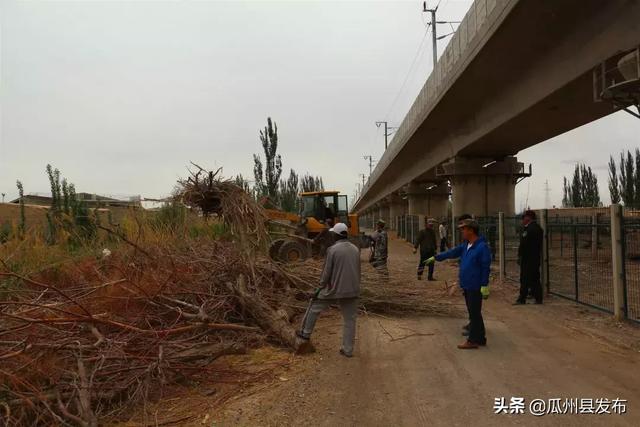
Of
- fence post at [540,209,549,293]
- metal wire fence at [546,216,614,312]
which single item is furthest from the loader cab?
fence post at [540,209,549,293]

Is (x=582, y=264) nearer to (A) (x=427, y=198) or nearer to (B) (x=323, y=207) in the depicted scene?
(B) (x=323, y=207)

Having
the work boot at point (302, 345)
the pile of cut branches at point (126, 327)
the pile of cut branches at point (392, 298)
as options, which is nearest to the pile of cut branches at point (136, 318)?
the pile of cut branches at point (126, 327)

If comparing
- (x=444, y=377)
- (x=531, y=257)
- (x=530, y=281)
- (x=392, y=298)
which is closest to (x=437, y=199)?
(x=530, y=281)

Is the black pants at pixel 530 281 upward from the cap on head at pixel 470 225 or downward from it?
downward

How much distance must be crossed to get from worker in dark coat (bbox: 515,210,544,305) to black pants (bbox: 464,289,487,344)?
3739 millimetres

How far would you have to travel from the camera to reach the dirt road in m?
4.46

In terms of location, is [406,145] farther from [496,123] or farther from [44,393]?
[44,393]

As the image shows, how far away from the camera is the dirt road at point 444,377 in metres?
4.46

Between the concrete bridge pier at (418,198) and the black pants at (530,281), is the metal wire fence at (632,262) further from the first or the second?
the concrete bridge pier at (418,198)

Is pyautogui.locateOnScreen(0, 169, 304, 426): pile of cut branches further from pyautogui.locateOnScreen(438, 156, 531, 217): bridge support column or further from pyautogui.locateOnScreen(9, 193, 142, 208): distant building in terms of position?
pyautogui.locateOnScreen(438, 156, 531, 217): bridge support column

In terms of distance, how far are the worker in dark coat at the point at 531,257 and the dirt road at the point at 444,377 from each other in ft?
5.83

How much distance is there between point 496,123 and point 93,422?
15670mm

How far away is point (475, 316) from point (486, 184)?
17.4 metres

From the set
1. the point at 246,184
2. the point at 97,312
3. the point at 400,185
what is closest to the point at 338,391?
the point at 97,312
